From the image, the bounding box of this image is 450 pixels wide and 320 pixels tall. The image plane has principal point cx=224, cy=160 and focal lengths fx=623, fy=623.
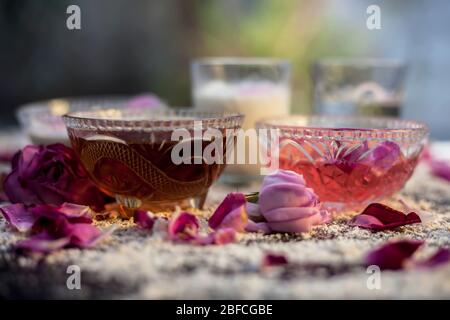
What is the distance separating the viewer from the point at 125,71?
2.18 meters

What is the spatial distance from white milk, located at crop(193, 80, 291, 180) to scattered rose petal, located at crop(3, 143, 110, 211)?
249 mm

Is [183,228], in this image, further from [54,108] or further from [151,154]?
[54,108]

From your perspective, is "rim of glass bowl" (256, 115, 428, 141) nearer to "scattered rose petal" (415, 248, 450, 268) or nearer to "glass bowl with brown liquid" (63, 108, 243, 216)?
"glass bowl with brown liquid" (63, 108, 243, 216)

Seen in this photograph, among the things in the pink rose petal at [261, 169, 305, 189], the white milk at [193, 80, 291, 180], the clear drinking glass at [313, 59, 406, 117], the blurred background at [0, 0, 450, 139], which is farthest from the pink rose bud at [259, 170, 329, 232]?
the blurred background at [0, 0, 450, 139]

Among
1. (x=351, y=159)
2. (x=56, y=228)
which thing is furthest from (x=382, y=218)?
(x=56, y=228)

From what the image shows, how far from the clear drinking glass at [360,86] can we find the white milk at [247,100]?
2.9 inches

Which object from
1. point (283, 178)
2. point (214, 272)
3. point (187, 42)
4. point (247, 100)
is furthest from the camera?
point (187, 42)

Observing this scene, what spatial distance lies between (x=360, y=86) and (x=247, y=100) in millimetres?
186

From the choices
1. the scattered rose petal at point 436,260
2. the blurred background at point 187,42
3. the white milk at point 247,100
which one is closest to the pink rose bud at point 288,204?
the scattered rose petal at point 436,260

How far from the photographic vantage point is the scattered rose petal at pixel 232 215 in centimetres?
55

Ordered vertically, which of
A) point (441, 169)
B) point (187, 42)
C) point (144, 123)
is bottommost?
point (441, 169)

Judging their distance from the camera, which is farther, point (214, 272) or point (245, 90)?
point (245, 90)

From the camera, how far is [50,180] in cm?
63

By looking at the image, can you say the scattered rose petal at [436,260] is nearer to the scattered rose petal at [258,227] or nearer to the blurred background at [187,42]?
the scattered rose petal at [258,227]
